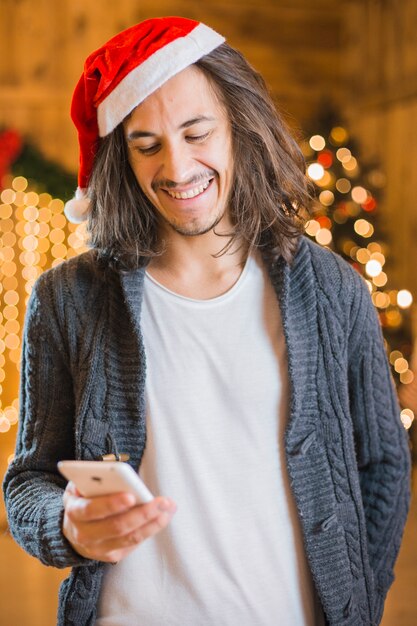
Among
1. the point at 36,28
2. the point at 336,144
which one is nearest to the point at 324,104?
the point at 336,144

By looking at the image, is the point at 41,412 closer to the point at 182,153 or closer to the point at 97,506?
the point at 97,506

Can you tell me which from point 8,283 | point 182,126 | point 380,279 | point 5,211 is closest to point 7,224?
point 5,211

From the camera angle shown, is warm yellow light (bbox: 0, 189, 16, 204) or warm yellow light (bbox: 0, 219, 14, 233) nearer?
warm yellow light (bbox: 0, 189, 16, 204)

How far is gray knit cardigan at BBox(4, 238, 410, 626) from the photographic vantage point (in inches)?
52.4

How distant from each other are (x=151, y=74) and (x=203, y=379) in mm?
531

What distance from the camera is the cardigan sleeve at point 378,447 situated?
145 cm

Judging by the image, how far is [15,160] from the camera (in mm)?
4586

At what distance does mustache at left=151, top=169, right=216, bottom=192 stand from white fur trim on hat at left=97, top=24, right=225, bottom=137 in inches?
5.3

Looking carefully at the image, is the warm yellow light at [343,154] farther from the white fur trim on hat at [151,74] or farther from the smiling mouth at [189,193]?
the smiling mouth at [189,193]

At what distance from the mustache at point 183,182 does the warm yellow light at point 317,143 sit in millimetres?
2950

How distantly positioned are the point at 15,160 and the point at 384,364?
356 cm

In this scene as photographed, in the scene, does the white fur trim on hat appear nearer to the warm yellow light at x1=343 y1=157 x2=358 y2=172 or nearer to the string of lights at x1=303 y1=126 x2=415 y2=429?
the string of lights at x1=303 y1=126 x2=415 y2=429

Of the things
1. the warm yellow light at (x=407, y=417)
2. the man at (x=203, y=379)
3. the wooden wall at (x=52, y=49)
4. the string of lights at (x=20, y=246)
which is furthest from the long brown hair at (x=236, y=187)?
the wooden wall at (x=52, y=49)

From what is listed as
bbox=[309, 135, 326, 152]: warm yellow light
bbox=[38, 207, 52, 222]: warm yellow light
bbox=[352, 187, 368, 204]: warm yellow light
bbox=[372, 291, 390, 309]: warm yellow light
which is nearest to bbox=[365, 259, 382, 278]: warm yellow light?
bbox=[372, 291, 390, 309]: warm yellow light
